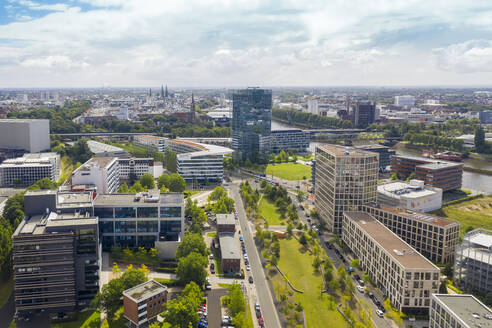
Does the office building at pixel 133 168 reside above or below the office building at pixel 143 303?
above

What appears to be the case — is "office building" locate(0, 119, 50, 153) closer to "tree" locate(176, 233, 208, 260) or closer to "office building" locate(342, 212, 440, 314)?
"tree" locate(176, 233, 208, 260)

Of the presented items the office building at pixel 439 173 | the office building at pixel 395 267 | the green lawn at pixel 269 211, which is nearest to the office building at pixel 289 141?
the office building at pixel 439 173

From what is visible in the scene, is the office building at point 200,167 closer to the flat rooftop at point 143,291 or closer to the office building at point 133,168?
the office building at point 133,168

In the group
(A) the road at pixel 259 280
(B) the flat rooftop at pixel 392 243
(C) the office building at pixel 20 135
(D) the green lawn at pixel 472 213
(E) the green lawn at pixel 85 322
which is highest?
(C) the office building at pixel 20 135

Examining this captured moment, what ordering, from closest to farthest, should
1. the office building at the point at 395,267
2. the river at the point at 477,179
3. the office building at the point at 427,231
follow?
the office building at the point at 395,267
the office building at the point at 427,231
the river at the point at 477,179

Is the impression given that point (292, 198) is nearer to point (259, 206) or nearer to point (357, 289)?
point (259, 206)

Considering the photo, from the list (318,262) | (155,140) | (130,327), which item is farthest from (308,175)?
(130,327)

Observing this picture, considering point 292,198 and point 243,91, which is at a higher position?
point 243,91
